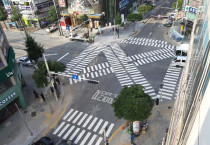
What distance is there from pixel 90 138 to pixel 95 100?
6303 mm

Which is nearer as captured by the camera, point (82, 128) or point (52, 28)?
point (82, 128)

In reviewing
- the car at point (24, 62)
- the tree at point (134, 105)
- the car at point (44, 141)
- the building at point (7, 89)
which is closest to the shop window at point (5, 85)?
the building at point (7, 89)

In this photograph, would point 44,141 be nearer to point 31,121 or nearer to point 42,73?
point 31,121

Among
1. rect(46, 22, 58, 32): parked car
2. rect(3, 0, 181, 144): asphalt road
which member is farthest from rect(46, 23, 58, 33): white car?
rect(3, 0, 181, 144): asphalt road

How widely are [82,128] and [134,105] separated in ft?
27.4

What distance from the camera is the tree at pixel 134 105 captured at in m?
16.9

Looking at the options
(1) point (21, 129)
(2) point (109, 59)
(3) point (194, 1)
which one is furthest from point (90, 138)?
(3) point (194, 1)

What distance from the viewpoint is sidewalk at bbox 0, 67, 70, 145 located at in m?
20.9

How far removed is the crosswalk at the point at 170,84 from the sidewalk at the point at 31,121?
14.2 meters

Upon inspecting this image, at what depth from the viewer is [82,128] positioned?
21.8 metres

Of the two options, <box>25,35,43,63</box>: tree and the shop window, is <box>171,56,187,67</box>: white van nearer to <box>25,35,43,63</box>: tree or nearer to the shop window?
<box>25,35,43,63</box>: tree

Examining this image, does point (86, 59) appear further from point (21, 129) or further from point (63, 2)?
point (63, 2)

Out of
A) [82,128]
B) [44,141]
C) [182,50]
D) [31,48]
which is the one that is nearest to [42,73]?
[31,48]

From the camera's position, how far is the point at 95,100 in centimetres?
2570
